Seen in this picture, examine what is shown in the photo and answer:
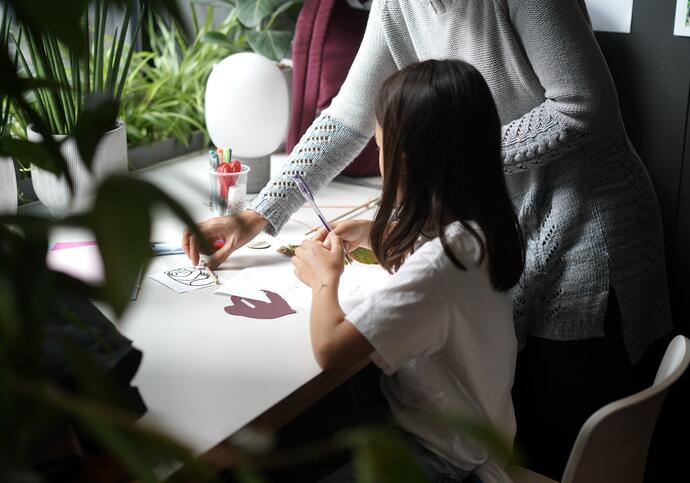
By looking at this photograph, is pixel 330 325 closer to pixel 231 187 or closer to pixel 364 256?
pixel 364 256

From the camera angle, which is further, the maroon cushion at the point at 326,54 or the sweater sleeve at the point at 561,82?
the maroon cushion at the point at 326,54

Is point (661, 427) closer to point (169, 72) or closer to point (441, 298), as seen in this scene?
point (441, 298)

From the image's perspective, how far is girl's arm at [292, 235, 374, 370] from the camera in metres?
1.19

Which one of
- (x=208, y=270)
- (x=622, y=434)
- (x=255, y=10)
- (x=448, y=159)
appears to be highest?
(x=255, y=10)

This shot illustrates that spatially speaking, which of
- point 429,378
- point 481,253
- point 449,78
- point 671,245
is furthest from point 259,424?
point 671,245

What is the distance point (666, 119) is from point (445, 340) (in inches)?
41.8

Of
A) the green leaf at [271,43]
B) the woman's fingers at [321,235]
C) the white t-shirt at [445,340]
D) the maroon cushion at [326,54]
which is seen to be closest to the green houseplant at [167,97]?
the green leaf at [271,43]

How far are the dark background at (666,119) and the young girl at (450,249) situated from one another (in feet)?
2.82

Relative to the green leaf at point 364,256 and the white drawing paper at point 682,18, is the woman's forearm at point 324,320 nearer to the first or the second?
the green leaf at point 364,256

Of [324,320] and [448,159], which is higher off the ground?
[448,159]

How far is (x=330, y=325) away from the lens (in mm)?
1216

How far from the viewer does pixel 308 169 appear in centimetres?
171

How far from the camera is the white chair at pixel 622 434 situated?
1.16 meters

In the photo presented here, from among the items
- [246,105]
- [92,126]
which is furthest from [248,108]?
[92,126]
